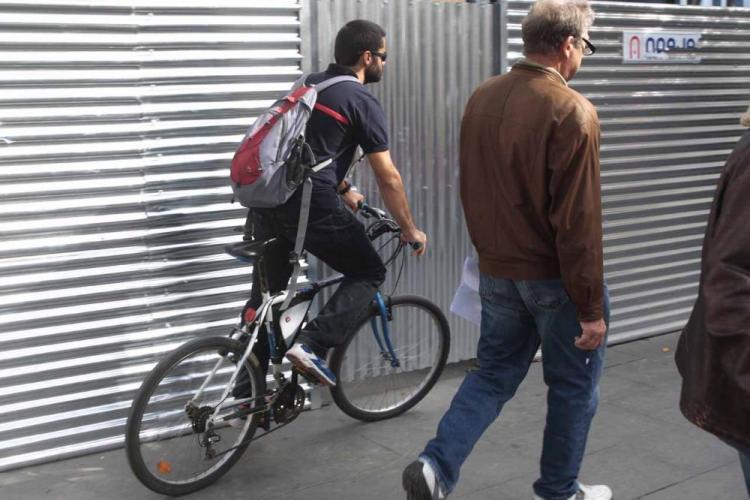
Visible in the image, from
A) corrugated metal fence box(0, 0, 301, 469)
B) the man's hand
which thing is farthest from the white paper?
corrugated metal fence box(0, 0, 301, 469)

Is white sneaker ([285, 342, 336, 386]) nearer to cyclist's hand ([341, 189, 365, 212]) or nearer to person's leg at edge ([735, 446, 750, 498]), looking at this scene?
cyclist's hand ([341, 189, 365, 212])

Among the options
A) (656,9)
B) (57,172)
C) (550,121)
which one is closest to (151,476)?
(57,172)

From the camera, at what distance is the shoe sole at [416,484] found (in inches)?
144

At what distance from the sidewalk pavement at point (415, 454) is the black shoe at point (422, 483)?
27.9 inches

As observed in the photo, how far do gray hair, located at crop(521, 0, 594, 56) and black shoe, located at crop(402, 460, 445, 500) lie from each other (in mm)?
1623

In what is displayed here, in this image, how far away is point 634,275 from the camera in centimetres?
693

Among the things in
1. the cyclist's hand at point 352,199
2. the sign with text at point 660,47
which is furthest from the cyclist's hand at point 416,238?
the sign with text at point 660,47

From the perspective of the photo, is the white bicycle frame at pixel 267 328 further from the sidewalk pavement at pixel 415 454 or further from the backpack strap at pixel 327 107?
the backpack strap at pixel 327 107

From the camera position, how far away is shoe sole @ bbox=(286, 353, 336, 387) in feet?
15.0

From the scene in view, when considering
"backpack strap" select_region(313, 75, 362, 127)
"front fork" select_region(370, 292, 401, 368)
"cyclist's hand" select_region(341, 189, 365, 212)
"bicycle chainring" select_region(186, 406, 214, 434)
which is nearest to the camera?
"bicycle chainring" select_region(186, 406, 214, 434)

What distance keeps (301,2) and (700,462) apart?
307cm

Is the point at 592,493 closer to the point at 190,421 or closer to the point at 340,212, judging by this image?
the point at 340,212

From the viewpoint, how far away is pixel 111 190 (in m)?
4.82

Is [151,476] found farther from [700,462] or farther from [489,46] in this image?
[489,46]
